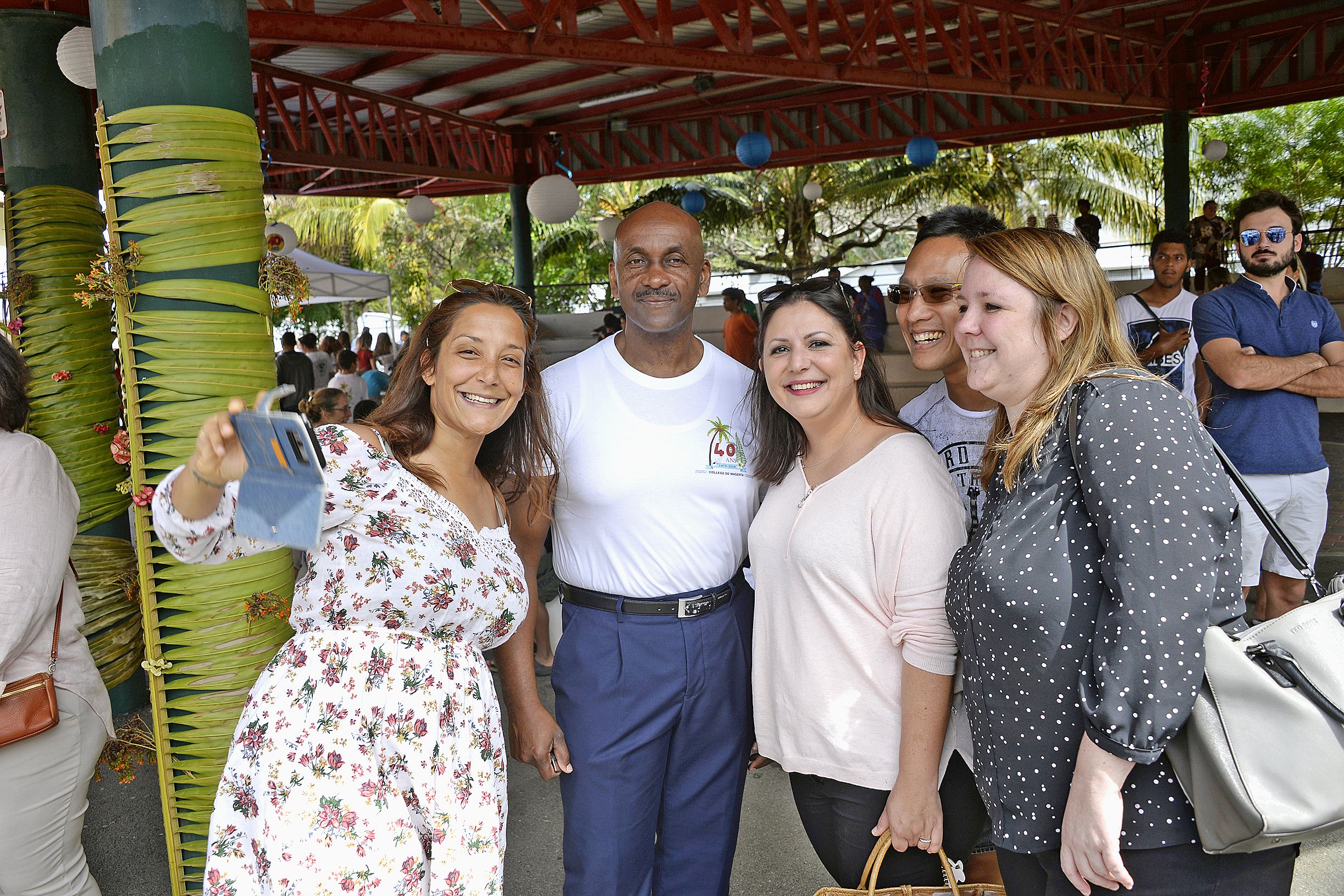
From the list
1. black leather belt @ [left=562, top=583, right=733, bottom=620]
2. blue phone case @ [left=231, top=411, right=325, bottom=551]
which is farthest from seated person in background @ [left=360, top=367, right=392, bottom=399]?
blue phone case @ [left=231, top=411, right=325, bottom=551]

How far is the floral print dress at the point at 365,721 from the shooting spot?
5.51 ft

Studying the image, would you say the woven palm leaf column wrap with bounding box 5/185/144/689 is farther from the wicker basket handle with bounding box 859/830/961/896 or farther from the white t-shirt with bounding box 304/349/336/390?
the white t-shirt with bounding box 304/349/336/390

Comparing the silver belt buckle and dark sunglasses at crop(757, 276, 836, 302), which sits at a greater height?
dark sunglasses at crop(757, 276, 836, 302)

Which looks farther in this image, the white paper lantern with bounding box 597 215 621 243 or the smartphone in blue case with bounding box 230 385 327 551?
the white paper lantern with bounding box 597 215 621 243

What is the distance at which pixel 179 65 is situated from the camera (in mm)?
2078

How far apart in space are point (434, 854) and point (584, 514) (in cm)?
92

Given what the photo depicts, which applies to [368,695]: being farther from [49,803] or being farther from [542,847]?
[542,847]

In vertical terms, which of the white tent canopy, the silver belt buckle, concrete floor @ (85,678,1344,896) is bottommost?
concrete floor @ (85,678,1344,896)

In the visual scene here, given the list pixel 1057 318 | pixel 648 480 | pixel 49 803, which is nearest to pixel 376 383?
pixel 49 803

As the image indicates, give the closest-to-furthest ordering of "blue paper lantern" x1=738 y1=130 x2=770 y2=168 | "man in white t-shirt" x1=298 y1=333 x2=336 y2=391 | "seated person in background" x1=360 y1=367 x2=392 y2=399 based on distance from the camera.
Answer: "seated person in background" x1=360 y1=367 x2=392 y2=399 → "blue paper lantern" x1=738 y1=130 x2=770 y2=168 → "man in white t-shirt" x1=298 y1=333 x2=336 y2=391

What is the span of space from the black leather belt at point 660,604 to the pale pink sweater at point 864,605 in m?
0.31

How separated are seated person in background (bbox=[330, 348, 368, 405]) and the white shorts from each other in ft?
31.8

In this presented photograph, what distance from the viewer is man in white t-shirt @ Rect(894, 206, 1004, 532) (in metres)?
2.28

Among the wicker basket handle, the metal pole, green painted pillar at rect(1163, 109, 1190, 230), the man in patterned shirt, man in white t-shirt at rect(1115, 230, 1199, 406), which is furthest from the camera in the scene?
the metal pole
